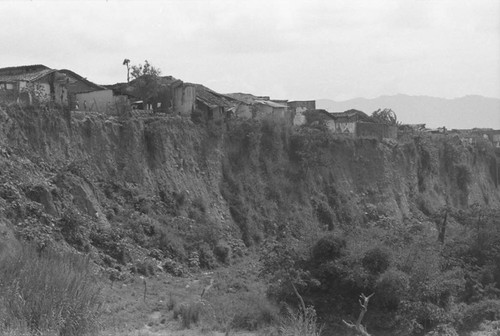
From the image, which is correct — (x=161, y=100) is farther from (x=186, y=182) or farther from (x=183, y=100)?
(x=186, y=182)

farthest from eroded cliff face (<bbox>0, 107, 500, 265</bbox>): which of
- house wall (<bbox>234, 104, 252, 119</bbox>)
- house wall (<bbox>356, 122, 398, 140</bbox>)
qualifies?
house wall (<bbox>234, 104, 252, 119</bbox>)

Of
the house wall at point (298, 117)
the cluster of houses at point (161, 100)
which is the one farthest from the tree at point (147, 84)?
the house wall at point (298, 117)

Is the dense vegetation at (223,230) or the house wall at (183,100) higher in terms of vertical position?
the house wall at (183,100)

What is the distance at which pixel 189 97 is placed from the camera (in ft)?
105

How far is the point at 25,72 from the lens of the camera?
2723 cm

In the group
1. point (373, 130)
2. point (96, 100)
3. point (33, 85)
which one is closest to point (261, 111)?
point (373, 130)

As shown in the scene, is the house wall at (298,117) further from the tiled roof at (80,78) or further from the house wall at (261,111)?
the tiled roof at (80,78)

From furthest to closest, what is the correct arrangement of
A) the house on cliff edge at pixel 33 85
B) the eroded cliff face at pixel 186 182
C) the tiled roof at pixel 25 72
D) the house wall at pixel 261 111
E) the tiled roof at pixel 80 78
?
the house wall at pixel 261 111
the tiled roof at pixel 80 78
the tiled roof at pixel 25 72
the house on cliff edge at pixel 33 85
the eroded cliff face at pixel 186 182

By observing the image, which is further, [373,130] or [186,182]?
[373,130]

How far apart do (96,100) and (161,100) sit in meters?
4.05

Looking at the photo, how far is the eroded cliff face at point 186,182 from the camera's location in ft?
71.0

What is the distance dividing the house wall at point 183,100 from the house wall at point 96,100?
3.69 meters

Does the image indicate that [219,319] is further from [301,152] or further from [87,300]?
[301,152]

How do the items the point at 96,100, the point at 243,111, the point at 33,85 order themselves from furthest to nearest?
the point at 243,111, the point at 96,100, the point at 33,85
